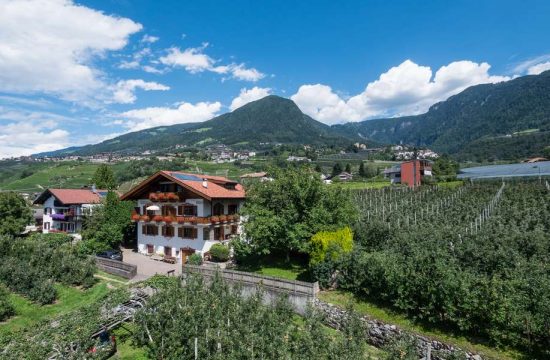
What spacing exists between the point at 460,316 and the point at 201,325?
39.9 ft

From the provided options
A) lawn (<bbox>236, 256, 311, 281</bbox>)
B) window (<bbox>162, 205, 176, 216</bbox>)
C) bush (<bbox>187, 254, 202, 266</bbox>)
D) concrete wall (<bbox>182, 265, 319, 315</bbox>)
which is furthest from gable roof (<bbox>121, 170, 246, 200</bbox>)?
concrete wall (<bbox>182, 265, 319, 315</bbox>)

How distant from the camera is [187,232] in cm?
3669

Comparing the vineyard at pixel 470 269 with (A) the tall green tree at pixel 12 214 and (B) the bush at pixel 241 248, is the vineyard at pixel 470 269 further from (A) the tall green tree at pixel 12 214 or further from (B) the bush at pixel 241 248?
(A) the tall green tree at pixel 12 214

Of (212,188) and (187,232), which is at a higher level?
(212,188)

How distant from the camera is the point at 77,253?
34188mm

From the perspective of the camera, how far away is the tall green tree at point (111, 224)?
38.0 meters

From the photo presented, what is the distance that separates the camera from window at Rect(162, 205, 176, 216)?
37.8m

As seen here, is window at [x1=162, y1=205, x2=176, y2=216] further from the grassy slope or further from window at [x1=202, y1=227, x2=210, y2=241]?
the grassy slope

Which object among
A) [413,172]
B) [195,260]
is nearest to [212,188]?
[195,260]

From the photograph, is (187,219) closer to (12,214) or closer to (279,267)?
(279,267)

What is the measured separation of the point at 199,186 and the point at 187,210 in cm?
287

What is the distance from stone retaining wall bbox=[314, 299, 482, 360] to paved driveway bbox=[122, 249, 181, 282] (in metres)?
15.2

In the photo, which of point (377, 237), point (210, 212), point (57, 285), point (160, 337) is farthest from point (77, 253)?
point (377, 237)

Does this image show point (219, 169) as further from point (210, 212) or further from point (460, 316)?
point (460, 316)
